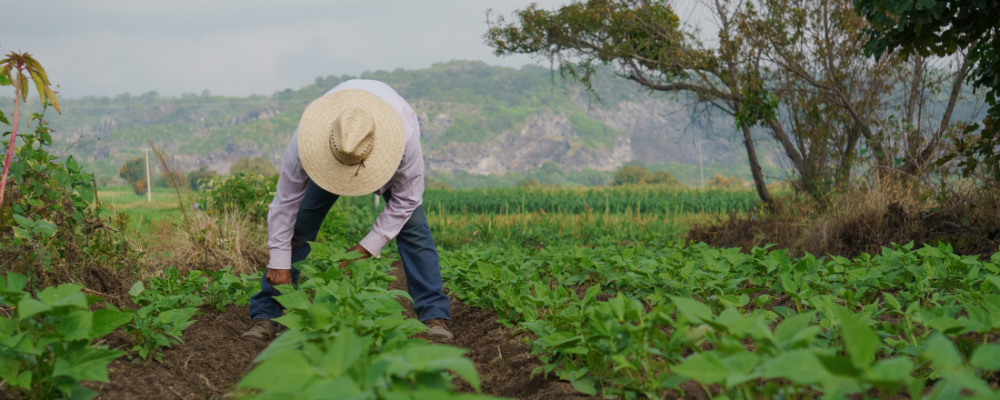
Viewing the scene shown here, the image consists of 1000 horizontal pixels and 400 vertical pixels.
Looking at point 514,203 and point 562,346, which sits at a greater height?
point 562,346

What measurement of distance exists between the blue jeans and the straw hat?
429 mm

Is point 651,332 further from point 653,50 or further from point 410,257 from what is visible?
point 653,50

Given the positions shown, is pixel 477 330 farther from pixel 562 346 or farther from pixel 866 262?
pixel 866 262

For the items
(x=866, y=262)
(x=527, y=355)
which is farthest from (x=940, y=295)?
(x=527, y=355)

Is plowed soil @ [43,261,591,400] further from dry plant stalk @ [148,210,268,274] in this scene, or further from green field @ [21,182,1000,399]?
dry plant stalk @ [148,210,268,274]

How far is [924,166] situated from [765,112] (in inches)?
113

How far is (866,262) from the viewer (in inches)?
138

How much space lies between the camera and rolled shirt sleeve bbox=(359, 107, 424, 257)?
9.84ft

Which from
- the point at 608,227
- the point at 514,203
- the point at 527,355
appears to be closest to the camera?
the point at 527,355

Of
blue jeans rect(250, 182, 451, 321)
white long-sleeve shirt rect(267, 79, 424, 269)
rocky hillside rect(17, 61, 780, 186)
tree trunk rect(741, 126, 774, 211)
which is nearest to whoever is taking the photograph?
white long-sleeve shirt rect(267, 79, 424, 269)

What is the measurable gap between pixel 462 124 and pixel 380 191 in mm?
125968

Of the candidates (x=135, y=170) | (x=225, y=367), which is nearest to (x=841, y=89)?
(x=225, y=367)

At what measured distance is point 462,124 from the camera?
12788 cm

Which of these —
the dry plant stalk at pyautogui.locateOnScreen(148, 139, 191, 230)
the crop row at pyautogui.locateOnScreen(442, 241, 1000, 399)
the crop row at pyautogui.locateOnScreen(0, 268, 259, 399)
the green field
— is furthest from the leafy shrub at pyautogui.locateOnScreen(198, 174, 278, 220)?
the crop row at pyautogui.locateOnScreen(0, 268, 259, 399)
